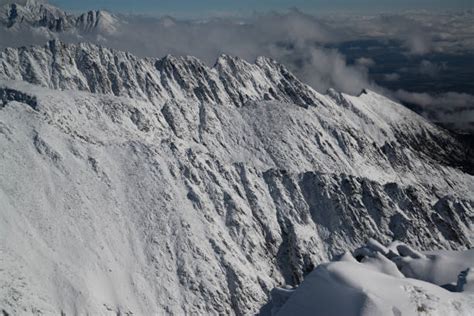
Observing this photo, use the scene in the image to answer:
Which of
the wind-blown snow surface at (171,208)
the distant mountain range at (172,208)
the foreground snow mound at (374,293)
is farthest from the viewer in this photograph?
the wind-blown snow surface at (171,208)

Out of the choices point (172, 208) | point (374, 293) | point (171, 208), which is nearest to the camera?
point (374, 293)

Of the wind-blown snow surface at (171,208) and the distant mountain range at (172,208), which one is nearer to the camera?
the distant mountain range at (172,208)

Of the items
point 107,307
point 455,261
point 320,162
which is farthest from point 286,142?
point 455,261

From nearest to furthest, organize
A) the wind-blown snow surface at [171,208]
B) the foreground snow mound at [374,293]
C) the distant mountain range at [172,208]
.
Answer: the foreground snow mound at [374,293] < the distant mountain range at [172,208] < the wind-blown snow surface at [171,208]

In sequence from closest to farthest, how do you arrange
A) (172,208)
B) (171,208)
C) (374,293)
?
(374,293)
(171,208)
(172,208)

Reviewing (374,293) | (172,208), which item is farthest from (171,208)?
(374,293)

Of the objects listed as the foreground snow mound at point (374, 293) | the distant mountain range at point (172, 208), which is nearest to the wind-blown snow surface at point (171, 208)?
the distant mountain range at point (172, 208)

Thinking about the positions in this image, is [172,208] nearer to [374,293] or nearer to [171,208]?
[171,208]

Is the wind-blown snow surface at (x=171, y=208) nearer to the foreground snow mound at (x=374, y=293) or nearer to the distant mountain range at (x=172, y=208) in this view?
the distant mountain range at (x=172, y=208)

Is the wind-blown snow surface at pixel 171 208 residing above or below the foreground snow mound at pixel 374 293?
below

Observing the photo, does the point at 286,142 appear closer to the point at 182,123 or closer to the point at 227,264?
the point at 182,123
